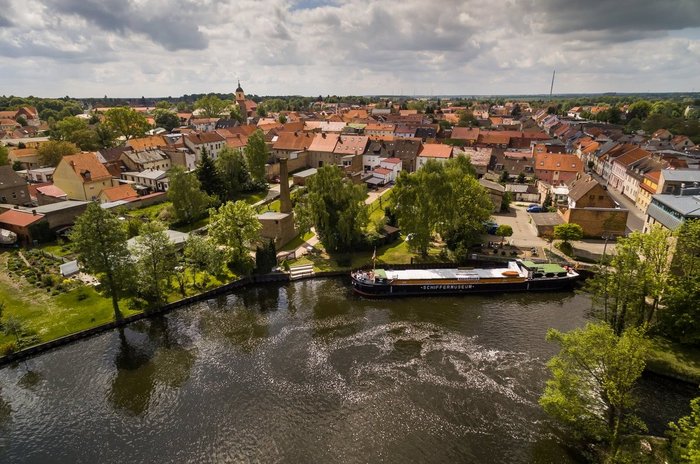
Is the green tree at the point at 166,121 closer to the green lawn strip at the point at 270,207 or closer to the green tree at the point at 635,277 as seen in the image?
the green lawn strip at the point at 270,207

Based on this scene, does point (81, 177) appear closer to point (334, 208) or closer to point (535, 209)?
point (334, 208)

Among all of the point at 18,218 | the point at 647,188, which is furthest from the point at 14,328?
the point at 647,188

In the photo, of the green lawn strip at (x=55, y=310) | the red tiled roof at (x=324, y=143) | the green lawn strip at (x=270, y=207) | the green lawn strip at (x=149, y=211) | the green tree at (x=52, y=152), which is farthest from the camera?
the red tiled roof at (x=324, y=143)

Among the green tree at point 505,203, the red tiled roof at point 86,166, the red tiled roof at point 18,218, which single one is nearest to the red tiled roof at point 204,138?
the red tiled roof at point 86,166

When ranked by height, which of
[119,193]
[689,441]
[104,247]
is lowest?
[689,441]

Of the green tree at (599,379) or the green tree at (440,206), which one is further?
the green tree at (440,206)

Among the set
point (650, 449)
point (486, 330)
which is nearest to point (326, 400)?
point (486, 330)

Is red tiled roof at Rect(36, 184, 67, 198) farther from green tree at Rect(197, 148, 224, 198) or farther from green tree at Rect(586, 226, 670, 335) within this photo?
green tree at Rect(586, 226, 670, 335)
